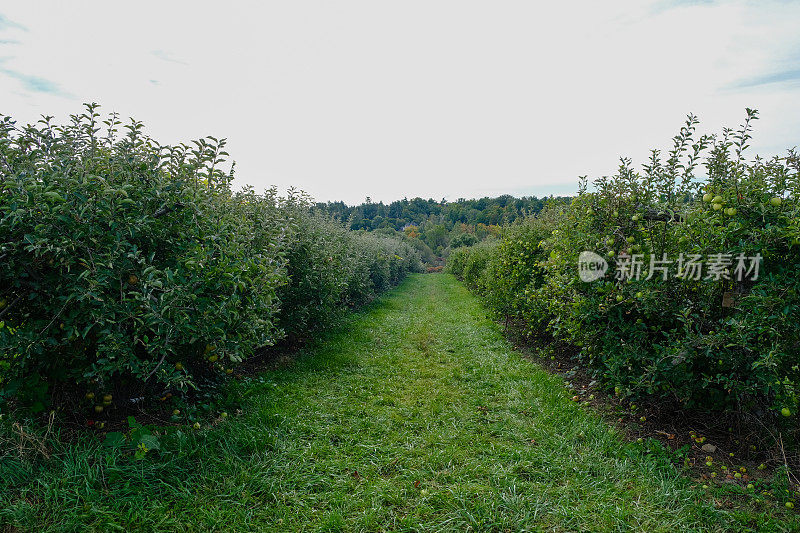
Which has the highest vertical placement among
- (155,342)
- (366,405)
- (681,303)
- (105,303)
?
(681,303)

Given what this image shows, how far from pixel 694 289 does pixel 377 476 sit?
3.33 meters

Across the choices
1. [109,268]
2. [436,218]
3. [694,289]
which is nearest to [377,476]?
[109,268]

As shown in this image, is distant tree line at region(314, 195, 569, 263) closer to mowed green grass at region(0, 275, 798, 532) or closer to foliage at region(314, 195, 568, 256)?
foliage at region(314, 195, 568, 256)

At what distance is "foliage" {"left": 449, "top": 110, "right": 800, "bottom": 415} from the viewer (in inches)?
116

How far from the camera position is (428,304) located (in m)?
13.8

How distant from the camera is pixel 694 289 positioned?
363cm

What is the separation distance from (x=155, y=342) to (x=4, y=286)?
3.94 ft

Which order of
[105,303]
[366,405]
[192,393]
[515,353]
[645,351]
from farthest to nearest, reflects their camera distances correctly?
[515,353] → [366,405] → [192,393] → [645,351] → [105,303]

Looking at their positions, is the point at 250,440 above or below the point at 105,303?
below

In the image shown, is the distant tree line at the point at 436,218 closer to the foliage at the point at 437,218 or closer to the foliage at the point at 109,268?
the foliage at the point at 437,218

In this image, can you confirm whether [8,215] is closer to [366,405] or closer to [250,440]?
[250,440]

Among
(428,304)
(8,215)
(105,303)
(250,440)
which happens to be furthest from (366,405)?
(428,304)

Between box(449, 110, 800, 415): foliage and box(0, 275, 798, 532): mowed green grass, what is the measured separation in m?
0.82

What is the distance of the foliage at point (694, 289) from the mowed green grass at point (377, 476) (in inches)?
32.3
